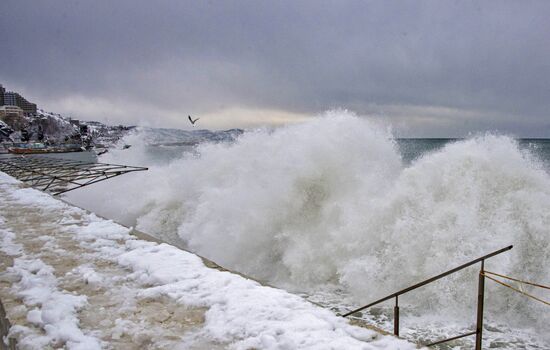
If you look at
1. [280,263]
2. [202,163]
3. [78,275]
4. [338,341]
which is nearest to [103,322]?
[78,275]

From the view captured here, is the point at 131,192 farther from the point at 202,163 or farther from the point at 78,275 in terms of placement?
the point at 78,275

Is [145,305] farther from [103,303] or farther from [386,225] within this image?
[386,225]

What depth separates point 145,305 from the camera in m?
3.05

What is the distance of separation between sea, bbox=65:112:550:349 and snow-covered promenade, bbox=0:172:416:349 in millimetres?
3051

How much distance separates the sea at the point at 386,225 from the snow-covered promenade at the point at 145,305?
3.05 m

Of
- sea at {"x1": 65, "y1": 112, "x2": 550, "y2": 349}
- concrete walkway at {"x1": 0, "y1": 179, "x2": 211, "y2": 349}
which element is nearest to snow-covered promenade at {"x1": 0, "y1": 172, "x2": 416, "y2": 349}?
concrete walkway at {"x1": 0, "y1": 179, "x2": 211, "y2": 349}

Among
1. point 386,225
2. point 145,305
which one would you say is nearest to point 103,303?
point 145,305

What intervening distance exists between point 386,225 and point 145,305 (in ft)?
18.3

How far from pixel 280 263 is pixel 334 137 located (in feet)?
13.6

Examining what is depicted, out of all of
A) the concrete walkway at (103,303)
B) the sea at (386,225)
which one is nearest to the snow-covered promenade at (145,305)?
the concrete walkway at (103,303)

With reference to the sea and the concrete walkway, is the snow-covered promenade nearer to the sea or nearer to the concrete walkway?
the concrete walkway

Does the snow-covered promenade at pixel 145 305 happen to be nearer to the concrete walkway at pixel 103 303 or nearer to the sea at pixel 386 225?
the concrete walkway at pixel 103 303

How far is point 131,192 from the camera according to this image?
16188mm

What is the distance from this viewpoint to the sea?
559 centimetres
